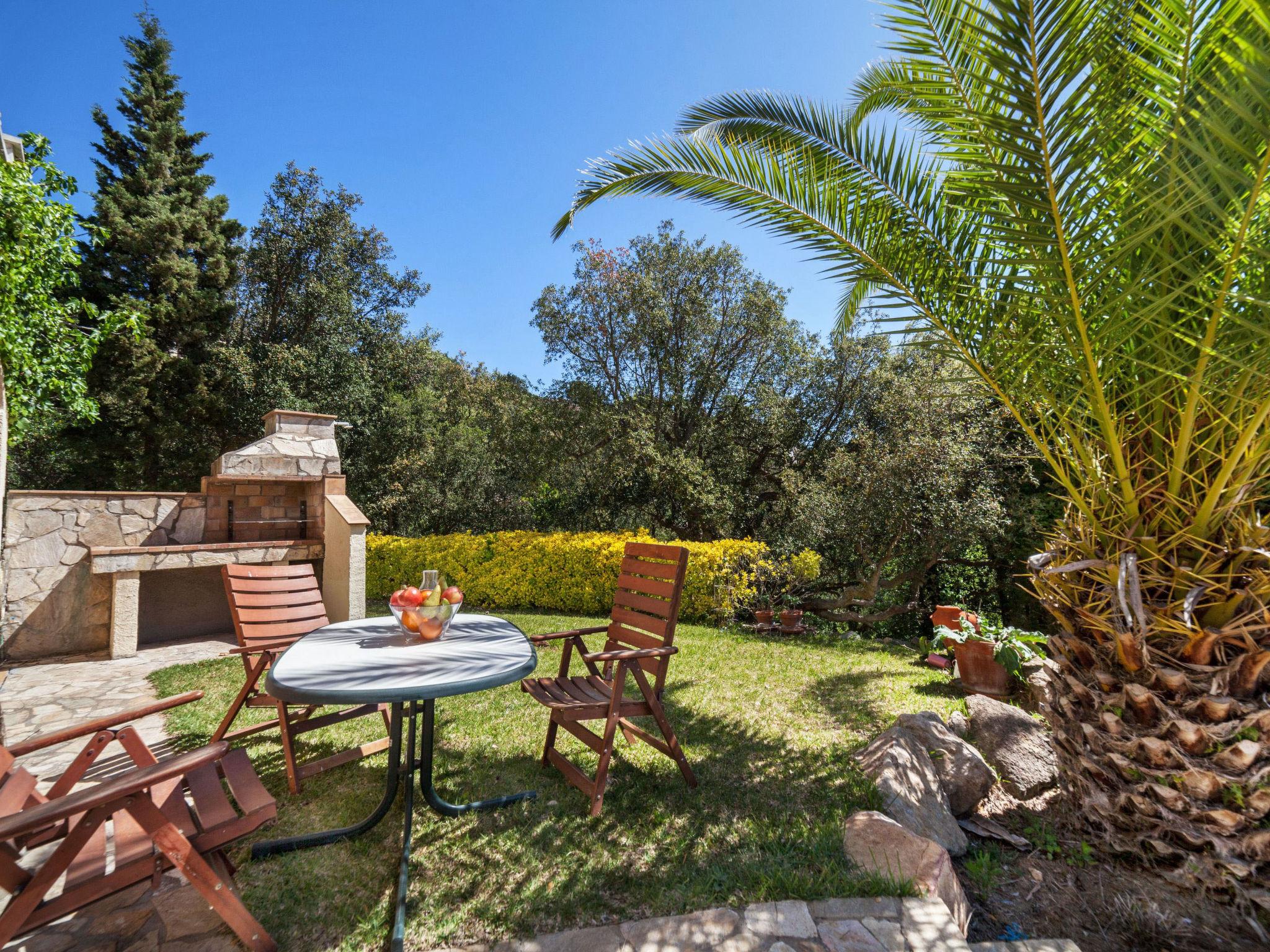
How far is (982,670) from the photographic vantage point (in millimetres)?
4621

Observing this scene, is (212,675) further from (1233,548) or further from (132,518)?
(1233,548)

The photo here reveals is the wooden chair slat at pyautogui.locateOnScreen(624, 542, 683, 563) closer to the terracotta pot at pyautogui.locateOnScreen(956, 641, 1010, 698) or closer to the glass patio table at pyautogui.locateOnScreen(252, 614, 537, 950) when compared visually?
the glass patio table at pyautogui.locateOnScreen(252, 614, 537, 950)

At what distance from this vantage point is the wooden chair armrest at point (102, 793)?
4.48 ft

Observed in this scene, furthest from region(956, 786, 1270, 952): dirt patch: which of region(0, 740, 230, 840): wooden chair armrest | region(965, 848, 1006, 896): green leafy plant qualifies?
region(0, 740, 230, 840): wooden chair armrest

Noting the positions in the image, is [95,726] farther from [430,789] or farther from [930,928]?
[930,928]

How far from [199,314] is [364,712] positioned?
1376cm

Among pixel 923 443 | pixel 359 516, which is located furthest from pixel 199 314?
pixel 923 443

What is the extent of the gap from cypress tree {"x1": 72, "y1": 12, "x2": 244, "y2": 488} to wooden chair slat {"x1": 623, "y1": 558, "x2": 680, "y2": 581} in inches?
503

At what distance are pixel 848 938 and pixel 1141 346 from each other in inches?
99.6

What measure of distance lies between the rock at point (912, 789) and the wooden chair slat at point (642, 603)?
134 centimetres

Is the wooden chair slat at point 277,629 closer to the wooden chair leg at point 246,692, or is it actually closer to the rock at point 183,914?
the wooden chair leg at point 246,692

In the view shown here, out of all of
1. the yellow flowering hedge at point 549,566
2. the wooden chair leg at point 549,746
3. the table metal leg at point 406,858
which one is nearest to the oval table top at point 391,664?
the table metal leg at point 406,858

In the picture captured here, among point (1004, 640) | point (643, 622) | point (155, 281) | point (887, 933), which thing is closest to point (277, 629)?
point (643, 622)

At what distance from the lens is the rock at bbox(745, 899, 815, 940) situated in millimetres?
1883
